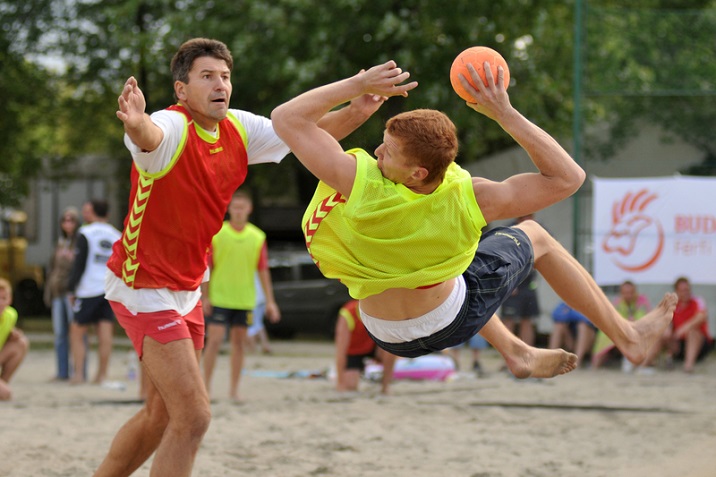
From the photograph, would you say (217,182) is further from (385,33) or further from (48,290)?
(385,33)

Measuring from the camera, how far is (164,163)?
4664mm

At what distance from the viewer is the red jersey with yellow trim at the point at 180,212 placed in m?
4.73

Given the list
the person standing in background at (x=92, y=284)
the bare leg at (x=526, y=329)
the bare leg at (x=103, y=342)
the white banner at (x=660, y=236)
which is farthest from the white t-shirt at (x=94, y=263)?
the white banner at (x=660, y=236)

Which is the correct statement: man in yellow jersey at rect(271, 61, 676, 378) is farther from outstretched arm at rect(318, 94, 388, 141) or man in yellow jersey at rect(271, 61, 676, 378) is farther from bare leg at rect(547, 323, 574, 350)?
bare leg at rect(547, 323, 574, 350)

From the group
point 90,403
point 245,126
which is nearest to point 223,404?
point 90,403

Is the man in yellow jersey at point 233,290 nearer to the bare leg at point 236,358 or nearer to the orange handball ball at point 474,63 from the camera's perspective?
the bare leg at point 236,358

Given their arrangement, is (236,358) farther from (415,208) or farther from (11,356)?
(415,208)

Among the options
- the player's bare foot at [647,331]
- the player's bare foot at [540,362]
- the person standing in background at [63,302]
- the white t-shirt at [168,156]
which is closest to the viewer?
the white t-shirt at [168,156]

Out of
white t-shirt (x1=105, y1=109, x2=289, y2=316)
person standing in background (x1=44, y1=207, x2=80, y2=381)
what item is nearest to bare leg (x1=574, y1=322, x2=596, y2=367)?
person standing in background (x1=44, y1=207, x2=80, y2=381)

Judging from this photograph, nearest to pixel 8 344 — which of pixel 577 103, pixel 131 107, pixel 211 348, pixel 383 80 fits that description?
pixel 211 348

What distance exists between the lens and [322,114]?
4234mm

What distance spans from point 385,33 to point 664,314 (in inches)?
431

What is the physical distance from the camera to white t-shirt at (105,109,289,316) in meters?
4.59

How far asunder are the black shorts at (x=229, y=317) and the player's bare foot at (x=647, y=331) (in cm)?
511
